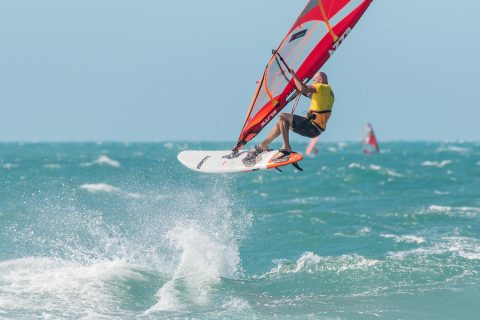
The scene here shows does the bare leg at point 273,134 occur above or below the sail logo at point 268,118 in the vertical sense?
below

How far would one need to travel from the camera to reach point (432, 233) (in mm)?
17922

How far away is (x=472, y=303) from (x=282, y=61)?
14.2ft

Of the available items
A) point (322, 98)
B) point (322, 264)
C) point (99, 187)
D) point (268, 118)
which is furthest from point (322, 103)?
point (99, 187)

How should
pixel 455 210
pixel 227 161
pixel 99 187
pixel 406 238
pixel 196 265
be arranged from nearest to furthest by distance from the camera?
pixel 227 161 → pixel 196 265 → pixel 406 238 → pixel 455 210 → pixel 99 187

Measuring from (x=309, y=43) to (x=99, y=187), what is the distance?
19460mm

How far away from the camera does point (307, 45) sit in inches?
422

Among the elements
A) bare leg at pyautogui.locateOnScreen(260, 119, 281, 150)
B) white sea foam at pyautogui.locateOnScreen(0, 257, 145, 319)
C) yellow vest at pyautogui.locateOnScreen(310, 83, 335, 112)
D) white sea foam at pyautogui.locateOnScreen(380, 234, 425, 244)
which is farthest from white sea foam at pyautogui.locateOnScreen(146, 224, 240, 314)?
white sea foam at pyautogui.locateOnScreen(380, 234, 425, 244)

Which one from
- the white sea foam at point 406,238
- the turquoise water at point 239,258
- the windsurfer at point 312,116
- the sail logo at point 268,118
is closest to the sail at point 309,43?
the sail logo at point 268,118

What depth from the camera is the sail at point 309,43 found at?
10.6 metres

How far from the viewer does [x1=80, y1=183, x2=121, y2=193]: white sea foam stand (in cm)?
2786

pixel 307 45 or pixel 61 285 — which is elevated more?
pixel 307 45

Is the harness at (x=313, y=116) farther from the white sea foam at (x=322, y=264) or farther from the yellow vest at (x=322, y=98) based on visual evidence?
the white sea foam at (x=322, y=264)

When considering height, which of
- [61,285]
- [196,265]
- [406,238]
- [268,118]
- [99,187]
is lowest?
[61,285]

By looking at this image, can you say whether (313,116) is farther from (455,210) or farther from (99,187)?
(99,187)
